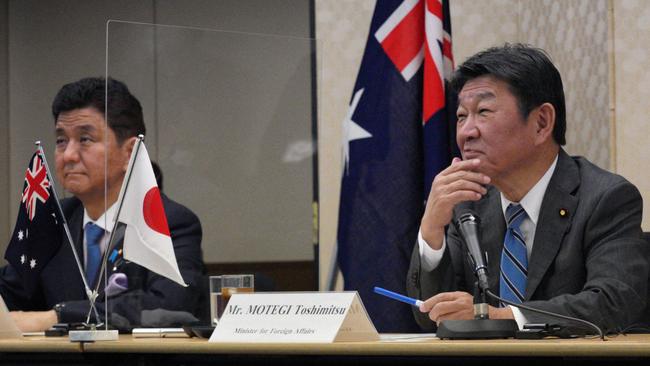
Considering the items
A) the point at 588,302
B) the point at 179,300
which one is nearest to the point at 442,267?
the point at 588,302

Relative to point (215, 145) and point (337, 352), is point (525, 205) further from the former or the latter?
point (337, 352)

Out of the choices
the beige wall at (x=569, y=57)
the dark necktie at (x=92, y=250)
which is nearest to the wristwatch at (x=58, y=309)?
the dark necktie at (x=92, y=250)

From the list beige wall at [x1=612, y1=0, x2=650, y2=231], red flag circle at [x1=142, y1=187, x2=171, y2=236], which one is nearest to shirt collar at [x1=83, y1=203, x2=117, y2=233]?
red flag circle at [x1=142, y1=187, x2=171, y2=236]

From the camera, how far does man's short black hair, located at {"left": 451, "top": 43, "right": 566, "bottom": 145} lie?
3186 millimetres

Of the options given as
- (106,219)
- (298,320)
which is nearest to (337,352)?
(298,320)

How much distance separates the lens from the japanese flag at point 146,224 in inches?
112

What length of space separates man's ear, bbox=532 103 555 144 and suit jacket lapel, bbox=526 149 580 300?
133mm

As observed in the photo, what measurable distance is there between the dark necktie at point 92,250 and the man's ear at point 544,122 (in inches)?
53.1

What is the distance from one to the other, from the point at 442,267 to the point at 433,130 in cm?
88

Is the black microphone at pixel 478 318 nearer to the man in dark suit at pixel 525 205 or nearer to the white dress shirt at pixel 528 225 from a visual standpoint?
the man in dark suit at pixel 525 205

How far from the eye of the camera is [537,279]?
2.98m

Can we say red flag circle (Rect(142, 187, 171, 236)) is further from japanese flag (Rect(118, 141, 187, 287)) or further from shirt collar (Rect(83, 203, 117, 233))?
shirt collar (Rect(83, 203, 117, 233))

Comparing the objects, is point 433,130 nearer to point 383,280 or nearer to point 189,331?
point 383,280

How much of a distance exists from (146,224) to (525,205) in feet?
3.58
